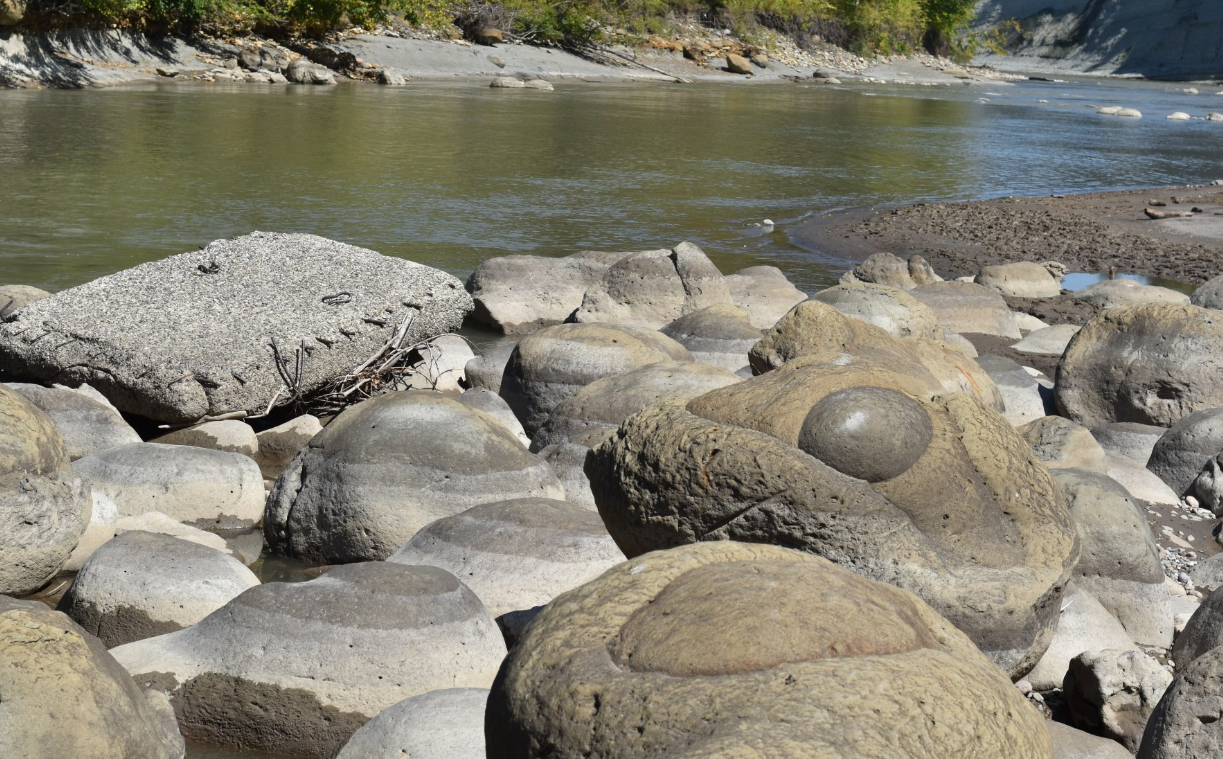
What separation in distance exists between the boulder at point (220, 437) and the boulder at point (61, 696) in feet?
11.7

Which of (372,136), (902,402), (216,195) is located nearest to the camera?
(902,402)

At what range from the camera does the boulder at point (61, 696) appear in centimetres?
308

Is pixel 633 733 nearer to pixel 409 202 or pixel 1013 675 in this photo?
pixel 1013 675

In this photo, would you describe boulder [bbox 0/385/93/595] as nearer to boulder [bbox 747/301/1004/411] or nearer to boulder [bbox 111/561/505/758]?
boulder [bbox 111/561/505/758]

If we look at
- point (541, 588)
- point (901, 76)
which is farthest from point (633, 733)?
point (901, 76)

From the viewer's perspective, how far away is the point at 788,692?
244 cm

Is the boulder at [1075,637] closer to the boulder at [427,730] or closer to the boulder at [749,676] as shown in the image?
the boulder at [749,676]

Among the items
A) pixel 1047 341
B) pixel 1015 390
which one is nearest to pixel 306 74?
pixel 1047 341

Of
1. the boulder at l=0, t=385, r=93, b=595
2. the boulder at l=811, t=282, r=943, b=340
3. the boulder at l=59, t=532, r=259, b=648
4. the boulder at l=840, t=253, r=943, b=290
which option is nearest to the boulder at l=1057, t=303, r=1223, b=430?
the boulder at l=811, t=282, r=943, b=340

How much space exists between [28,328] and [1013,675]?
602cm

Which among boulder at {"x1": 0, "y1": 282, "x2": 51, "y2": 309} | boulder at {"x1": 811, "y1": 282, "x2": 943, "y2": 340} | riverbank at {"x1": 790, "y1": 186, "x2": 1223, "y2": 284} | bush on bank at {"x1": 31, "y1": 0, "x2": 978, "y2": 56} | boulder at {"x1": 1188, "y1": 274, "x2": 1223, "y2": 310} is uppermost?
bush on bank at {"x1": 31, "y1": 0, "x2": 978, "y2": 56}

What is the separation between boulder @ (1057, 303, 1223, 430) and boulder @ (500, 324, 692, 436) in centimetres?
280

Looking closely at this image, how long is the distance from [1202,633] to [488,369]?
5.00m

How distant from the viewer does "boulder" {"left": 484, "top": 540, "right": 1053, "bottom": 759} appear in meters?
2.39
